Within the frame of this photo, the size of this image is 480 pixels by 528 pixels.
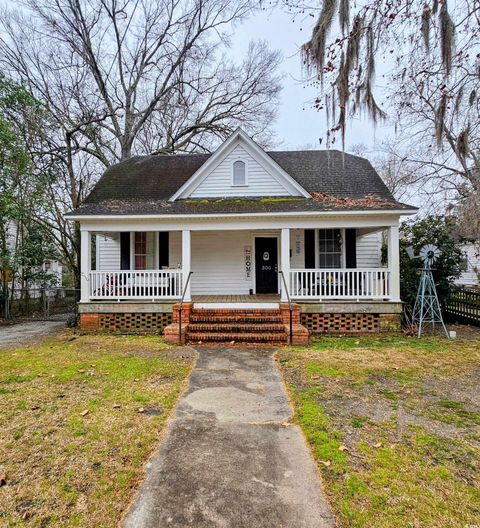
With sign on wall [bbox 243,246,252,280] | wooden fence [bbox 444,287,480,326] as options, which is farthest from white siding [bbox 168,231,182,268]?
wooden fence [bbox 444,287,480,326]

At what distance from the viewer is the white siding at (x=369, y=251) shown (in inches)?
460

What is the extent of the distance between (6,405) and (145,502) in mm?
2946

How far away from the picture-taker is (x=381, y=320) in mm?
9055

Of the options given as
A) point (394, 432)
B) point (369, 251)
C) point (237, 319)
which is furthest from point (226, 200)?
point (394, 432)

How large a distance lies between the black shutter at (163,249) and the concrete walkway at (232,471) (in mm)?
7246

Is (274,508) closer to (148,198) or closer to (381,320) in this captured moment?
(381,320)

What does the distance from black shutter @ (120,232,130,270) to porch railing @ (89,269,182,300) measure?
1.05 meters

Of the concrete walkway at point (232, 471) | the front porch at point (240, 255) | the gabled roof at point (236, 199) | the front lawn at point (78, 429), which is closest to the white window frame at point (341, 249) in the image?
the front porch at point (240, 255)

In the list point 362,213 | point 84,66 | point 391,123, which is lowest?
point 362,213

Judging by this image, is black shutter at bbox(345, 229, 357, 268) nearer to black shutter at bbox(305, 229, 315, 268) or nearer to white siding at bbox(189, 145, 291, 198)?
black shutter at bbox(305, 229, 315, 268)

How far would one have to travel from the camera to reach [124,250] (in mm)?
11133

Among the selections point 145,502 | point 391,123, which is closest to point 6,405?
point 145,502

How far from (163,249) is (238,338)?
16.3 ft

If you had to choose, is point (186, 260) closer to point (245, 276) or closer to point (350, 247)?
point (245, 276)
